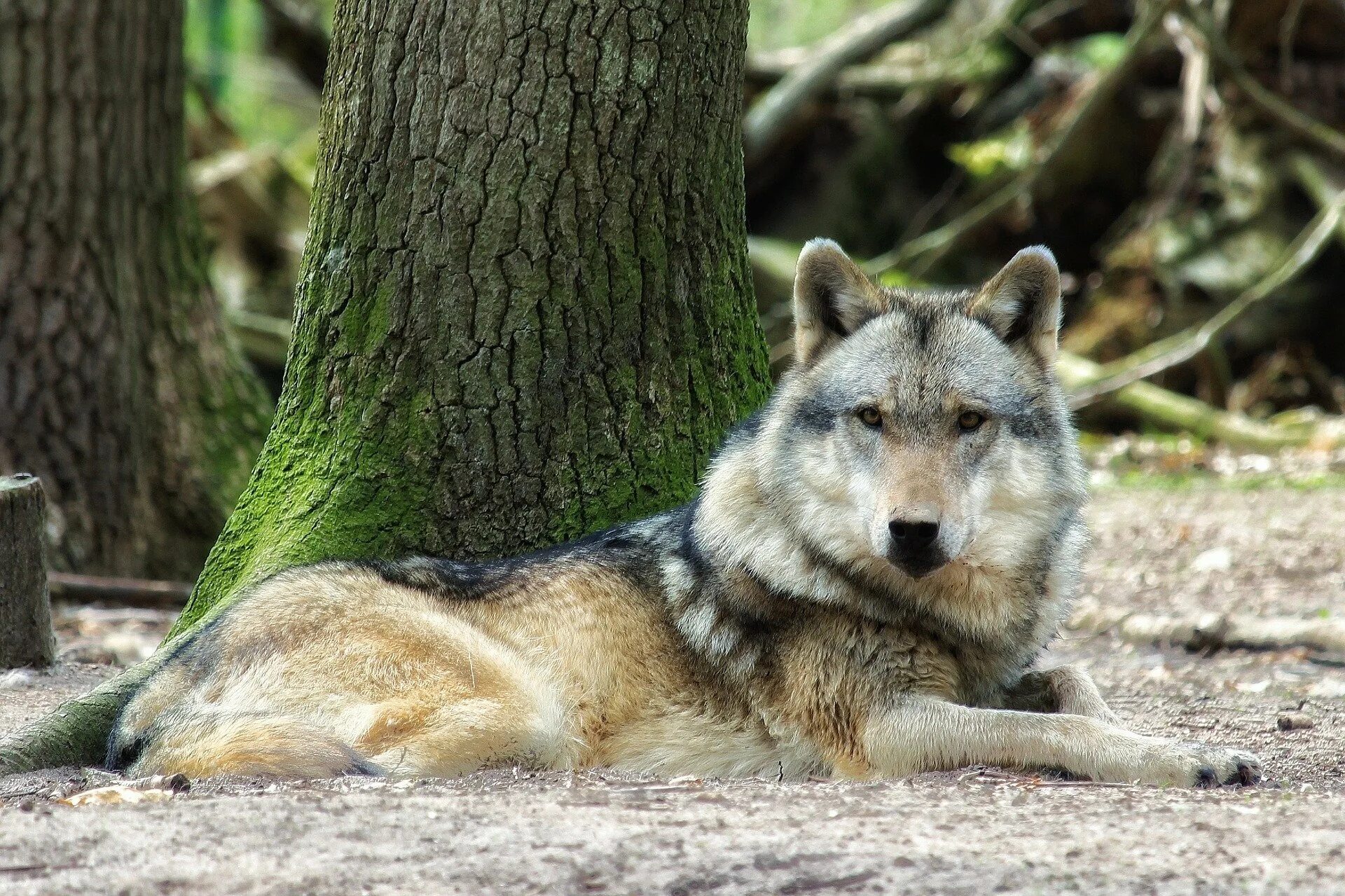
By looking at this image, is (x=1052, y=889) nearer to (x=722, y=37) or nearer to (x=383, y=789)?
(x=383, y=789)

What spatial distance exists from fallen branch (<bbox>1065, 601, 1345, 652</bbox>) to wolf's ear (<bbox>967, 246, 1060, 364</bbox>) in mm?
2861

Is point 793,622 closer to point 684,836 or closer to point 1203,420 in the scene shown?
point 684,836

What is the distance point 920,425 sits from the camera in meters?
4.33

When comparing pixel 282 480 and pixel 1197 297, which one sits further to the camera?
pixel 1197 297

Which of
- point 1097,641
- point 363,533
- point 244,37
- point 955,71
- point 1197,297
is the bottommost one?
point 1097,641

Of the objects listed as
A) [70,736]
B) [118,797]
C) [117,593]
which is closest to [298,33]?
[117,593]

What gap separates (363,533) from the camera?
17.5 feet

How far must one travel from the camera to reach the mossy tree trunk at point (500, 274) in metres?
5.25

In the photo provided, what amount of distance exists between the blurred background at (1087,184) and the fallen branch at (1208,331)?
9 cm

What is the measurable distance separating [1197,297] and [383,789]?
43.1ft

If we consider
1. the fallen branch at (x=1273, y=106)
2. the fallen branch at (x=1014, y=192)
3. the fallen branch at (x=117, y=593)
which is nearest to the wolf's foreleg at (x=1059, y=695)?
the fallen branch at (x=117, y=593)

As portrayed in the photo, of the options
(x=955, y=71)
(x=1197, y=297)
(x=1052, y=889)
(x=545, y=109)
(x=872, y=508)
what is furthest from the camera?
(x=955, y=71)

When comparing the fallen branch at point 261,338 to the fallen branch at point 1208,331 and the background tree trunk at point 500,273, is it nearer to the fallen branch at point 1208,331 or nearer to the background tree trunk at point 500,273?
the fallen branch at point 1208,331

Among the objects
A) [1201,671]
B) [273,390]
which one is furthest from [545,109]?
[273,390]
